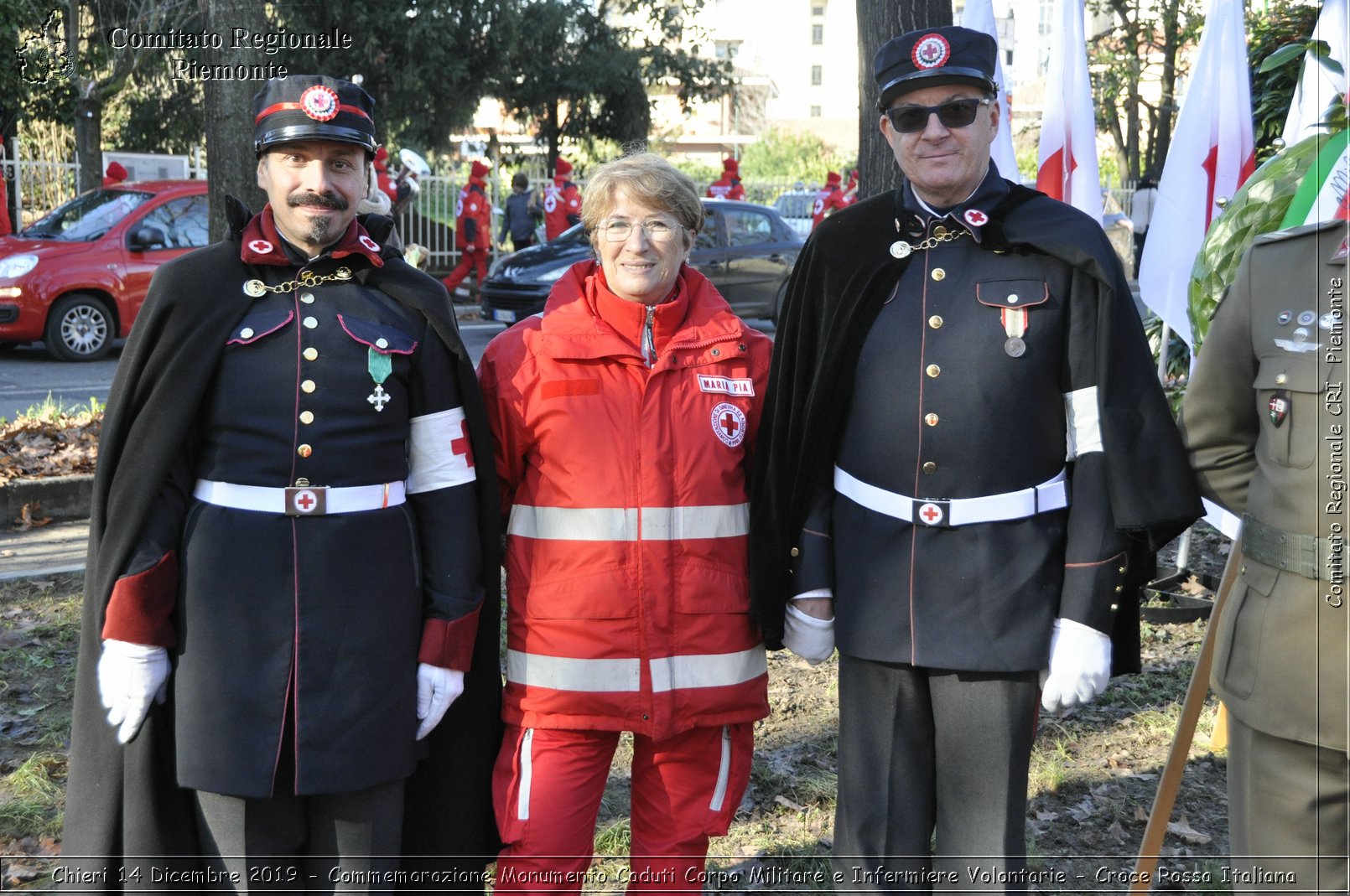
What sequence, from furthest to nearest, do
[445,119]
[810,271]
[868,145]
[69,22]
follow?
1. [445,119]
2. [69,22]
3. [868,145]
4. [810,271]

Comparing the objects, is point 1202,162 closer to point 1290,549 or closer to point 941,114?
point 941,114

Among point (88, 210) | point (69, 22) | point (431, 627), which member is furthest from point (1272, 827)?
point (69, 22)

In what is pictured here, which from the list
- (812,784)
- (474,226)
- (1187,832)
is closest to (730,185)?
(474,226)

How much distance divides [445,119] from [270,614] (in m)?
21.8

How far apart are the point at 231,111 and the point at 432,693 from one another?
16.6ft

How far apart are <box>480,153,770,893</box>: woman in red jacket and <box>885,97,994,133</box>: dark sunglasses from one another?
1.86 feet

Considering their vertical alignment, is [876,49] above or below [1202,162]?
above

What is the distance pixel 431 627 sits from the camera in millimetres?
2887

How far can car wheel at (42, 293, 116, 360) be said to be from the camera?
1195 cm

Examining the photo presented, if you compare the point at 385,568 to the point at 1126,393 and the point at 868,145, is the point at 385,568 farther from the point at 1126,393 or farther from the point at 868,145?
the point at 868,145

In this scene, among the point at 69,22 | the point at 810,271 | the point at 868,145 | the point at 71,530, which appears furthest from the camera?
the point at 69,22

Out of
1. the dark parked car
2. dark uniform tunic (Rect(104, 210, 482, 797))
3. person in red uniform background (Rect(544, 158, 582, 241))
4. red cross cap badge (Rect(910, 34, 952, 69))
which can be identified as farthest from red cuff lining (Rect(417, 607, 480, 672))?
person in red uniform background (Rect(544, 158, 582, 241))

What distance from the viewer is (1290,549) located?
2559 mm

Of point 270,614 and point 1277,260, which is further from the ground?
point 1277,260
